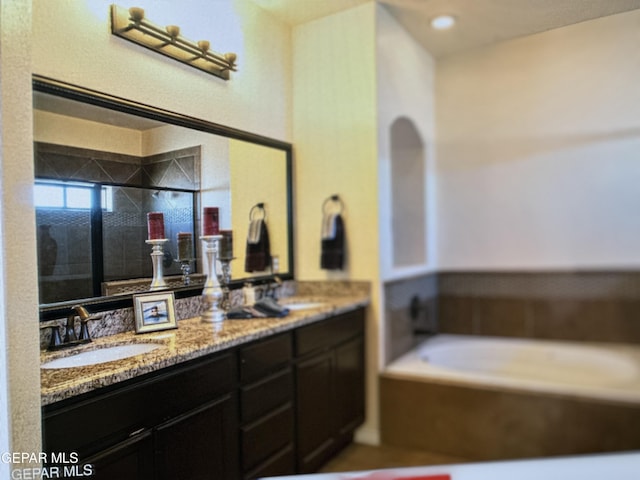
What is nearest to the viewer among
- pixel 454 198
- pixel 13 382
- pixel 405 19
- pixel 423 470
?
pixel 13 382

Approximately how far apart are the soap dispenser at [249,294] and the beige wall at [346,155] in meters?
0.44

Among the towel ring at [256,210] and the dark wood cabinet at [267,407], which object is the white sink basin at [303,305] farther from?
the towel ring at [256,210]

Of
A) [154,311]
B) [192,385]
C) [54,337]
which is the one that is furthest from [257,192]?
[54,337]

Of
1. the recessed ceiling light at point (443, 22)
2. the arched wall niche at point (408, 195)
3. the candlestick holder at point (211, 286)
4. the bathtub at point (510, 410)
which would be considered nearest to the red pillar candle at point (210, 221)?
the candlestick holder at point (211, 286)

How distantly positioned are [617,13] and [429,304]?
8.05 feet

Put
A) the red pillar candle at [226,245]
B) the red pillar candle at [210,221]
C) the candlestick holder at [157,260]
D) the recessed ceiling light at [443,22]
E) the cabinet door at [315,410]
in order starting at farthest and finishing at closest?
1. the cabinet door at [315,410]
2. the recessed ceiling light at [443,22]
3. the red pillar candle at [226,245]
4. the red pillar candle at [210,221]
5. the candlestick holder at [157,260]

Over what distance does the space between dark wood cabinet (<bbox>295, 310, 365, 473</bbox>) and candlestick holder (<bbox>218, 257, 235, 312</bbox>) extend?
0.41 metres

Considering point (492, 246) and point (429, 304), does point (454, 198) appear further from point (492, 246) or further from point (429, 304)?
point (429, 304)

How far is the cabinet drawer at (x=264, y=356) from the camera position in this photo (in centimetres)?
171

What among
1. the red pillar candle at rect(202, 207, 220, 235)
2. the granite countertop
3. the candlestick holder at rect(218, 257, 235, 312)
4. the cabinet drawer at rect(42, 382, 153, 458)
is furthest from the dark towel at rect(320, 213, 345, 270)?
the cabinet drawer at rect(42, 382, 153, 458)

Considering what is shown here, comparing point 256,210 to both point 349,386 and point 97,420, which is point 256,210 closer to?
point 97,420

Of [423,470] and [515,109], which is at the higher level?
[515,109]

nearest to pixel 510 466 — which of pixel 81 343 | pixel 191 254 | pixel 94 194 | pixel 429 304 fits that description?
pixel 191 254

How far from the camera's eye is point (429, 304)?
137 inches
